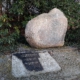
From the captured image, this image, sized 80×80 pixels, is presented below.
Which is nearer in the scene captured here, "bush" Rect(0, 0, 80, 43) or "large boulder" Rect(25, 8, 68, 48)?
"large boulder" Rect(25, 8, 68, 48)

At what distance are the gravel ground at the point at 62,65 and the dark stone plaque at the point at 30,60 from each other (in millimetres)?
265

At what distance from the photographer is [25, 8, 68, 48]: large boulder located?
597cm

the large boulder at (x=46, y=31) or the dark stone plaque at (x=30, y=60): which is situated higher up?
the large boulder at (x=46, y=31)

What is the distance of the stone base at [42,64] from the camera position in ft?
15.6

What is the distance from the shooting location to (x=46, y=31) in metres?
6.03

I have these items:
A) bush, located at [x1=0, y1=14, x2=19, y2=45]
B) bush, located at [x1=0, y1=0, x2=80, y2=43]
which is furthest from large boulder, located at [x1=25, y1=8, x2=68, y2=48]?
bush, located at [x1=0, y1=0, x2=80, y2=43]

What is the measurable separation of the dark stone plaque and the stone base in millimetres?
75

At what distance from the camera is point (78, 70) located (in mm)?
4984

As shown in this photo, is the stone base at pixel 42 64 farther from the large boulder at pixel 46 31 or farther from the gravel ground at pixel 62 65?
the large boulder at pixel 46 31

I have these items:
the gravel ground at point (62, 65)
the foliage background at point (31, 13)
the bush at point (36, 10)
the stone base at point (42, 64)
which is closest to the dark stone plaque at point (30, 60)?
the stone base at point (42, 64)

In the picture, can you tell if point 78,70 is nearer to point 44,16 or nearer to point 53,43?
point 53,43

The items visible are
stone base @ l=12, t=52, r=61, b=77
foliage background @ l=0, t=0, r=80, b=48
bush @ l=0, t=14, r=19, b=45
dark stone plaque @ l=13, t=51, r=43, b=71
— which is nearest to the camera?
stone base @ l=12, t=52, r=61, b=77

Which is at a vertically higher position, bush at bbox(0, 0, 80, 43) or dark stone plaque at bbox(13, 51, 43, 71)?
bush at bbox(0, 0, 80, 43)

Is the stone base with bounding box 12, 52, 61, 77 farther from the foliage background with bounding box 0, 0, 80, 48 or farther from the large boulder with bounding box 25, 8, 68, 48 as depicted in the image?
the foliage background with bounding box 0, 0, 80, 48
